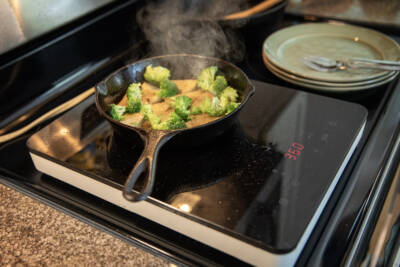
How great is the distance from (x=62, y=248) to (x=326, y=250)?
442 mm

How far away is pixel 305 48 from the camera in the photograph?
1181 millimetres

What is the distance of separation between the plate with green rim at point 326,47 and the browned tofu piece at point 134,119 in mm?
445

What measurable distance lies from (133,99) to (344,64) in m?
0.60

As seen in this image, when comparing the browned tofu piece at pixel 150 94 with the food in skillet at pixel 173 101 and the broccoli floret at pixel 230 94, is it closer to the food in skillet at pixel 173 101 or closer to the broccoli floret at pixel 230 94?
the food in skillet at pixel 173 101

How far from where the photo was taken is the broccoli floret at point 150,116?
0.77m

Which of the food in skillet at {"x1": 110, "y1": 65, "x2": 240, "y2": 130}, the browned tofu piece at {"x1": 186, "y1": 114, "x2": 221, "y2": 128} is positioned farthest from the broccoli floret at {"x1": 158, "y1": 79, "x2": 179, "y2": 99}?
the browned tofu piece at {"x1": 186, "y1": 114, "x2": 221, "y2": 128}

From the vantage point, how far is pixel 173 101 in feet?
2.78

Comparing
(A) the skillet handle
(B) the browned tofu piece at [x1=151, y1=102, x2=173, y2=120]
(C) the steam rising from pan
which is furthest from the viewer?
(C) the steam rising from pan

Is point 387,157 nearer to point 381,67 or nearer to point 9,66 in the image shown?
point 381,67

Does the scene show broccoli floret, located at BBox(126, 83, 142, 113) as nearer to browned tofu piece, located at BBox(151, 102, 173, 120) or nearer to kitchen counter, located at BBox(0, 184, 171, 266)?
browned tofu piece, located at BBox(151, 102, 173, 120)

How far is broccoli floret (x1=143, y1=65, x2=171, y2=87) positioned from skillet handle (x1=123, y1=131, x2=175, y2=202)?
272 millimetres

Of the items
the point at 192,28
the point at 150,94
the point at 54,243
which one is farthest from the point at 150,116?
the point at 192,28

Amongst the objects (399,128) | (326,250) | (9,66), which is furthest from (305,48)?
(9,66)

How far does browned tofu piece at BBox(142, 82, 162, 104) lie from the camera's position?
89cm
